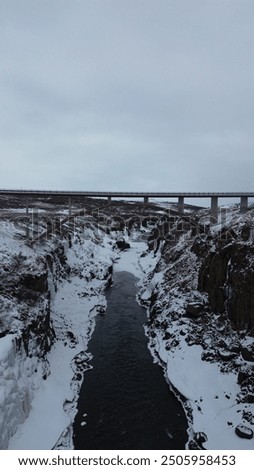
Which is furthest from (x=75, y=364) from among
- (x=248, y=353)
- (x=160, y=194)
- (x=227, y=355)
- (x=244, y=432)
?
(x=160, y=194)

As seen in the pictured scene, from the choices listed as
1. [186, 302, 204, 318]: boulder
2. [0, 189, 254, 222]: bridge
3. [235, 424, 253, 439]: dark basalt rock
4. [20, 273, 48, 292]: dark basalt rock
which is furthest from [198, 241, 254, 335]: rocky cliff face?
[0, 189, 254, 222]: bridge

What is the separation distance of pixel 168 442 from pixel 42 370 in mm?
10365

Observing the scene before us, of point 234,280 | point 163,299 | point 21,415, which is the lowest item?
point 21,415

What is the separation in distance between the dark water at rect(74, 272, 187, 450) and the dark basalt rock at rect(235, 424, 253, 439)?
3.20 metres

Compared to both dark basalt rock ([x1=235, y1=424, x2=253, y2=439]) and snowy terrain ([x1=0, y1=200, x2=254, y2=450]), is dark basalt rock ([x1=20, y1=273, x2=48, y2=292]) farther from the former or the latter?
dark basalt rock ([x1=235, y1=424, x2=253, y2=439])

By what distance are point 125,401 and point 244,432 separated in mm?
7965

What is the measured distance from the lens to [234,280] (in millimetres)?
24922

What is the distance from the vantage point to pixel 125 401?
66.0ft

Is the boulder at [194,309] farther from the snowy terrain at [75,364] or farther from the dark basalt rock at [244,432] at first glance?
the dark basalt rock at [244,432]

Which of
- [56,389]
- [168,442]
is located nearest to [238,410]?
[168,442]

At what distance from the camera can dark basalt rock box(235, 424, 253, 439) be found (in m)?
16.3

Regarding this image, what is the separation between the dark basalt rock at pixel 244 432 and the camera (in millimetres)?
16312

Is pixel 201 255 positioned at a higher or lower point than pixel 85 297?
higher

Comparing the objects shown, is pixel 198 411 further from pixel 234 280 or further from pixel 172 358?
pixel 234 280
